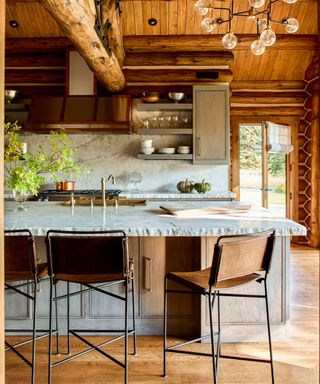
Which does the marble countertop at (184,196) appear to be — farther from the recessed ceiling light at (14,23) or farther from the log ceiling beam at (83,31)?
the recessed ceiling light at (14,23)

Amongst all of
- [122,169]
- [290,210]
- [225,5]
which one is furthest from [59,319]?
[290,210]

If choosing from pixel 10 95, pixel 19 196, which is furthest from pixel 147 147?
pixel 19 196

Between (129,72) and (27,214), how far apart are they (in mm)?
3715

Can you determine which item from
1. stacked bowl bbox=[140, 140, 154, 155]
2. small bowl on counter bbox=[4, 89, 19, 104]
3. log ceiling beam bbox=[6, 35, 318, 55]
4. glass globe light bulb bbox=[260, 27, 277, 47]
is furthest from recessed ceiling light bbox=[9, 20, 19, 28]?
glass globe light bulb bbox=[260, 27, 277, 47]

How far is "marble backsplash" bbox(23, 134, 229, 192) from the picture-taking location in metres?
6.07

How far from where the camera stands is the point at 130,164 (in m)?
6.11

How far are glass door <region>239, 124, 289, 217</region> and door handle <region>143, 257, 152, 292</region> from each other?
200 inches

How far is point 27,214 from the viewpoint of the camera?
9.66 ft

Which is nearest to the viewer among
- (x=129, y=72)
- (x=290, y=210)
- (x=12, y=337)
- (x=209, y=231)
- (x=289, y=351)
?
(x=209, y=231)

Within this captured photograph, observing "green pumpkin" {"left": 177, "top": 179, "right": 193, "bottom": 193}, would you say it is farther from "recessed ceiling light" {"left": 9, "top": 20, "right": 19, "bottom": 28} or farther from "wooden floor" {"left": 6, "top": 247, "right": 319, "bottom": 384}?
"recessed ceiling light" {"left": 9, "top": 20, "right": 19, "bottom": 28}

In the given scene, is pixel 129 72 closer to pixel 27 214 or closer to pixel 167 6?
pixel 167 6

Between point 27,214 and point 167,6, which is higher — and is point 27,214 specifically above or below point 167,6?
below

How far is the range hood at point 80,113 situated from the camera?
5.52 metres

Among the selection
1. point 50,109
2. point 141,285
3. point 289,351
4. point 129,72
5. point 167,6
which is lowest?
point 289,351
